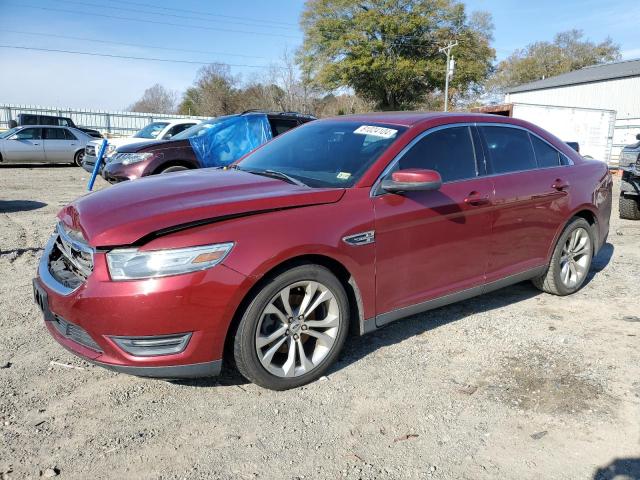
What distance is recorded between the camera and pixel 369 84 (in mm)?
41656

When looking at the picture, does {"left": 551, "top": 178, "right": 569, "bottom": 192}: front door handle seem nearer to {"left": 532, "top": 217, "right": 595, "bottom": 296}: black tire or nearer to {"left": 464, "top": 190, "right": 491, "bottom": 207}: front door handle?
{"left": 532, "top": 217, "right": 595, "bottom": 296}: black tire

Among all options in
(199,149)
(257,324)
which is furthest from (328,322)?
(199,149)

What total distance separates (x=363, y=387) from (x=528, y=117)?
20.6 meters

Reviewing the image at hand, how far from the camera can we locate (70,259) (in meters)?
2.91

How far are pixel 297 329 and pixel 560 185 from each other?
9.38ft

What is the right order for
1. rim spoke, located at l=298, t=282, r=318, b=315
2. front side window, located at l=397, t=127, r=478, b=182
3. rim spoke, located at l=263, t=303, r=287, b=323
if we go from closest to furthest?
rim spoke, located at l=263, t=303, r=287, b=323 < rim spoke, located at l=298, t=282, r=318, b=315 < front side window, located at l=397, t=127, r=478, b=182

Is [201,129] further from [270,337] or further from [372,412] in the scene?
[372,412]

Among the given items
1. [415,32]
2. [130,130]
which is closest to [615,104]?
[415,32]

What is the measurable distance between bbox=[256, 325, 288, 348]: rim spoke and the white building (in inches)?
1096

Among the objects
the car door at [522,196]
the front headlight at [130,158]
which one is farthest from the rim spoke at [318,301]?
the front headlight at [130,158]

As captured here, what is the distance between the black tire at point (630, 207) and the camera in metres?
8.64

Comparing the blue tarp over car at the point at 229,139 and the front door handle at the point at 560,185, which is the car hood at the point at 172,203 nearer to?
the front door handle at the point at 560,185

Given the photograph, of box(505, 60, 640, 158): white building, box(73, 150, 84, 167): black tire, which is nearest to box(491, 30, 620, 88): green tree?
box(505, 60, 640, 158): white building

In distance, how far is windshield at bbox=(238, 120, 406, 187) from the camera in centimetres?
340
